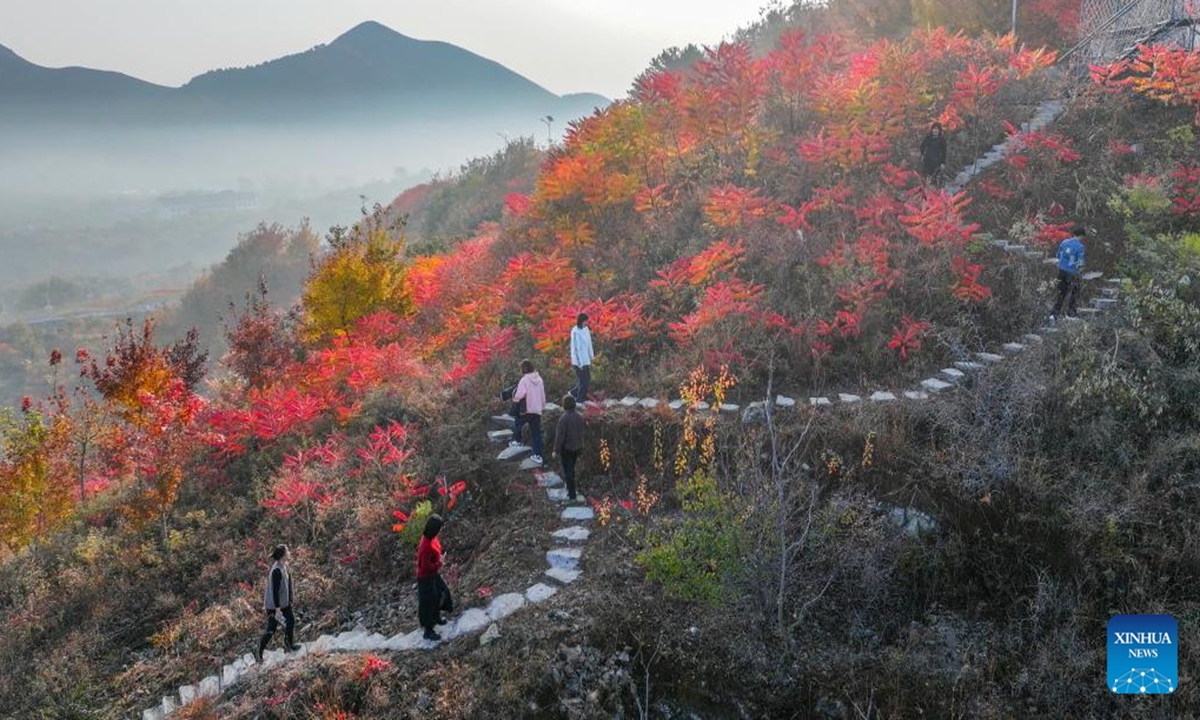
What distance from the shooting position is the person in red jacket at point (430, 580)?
23.1 ft

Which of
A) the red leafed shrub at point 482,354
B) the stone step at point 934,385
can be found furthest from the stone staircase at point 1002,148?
the red leafed shrub at point 482,354

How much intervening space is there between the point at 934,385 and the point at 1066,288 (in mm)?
3094

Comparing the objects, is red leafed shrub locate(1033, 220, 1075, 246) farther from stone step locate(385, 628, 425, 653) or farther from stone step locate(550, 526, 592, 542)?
stone step locate(385, 628, 425, 653)

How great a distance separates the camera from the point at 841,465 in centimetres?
867

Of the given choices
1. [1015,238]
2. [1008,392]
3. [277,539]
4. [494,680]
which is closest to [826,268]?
[1015,238]

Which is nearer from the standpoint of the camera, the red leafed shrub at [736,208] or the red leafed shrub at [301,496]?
the red leafed shrub at [301,496]

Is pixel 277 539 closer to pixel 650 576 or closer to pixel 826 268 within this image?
pixel 650 576

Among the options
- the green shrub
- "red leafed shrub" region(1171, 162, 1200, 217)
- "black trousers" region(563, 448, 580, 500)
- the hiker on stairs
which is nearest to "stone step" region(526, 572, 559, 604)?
"black trousers" region(563, 448, 580, 500)

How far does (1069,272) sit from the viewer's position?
1078 centimetres

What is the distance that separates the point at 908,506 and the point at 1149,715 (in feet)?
9.63

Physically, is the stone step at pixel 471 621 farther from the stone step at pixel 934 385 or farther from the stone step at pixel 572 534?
the stone step at pixel 934 385

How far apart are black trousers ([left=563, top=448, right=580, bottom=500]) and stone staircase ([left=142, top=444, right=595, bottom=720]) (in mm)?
892

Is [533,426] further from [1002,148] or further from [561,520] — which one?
[1002,148]

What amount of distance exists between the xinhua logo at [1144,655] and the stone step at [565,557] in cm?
540
